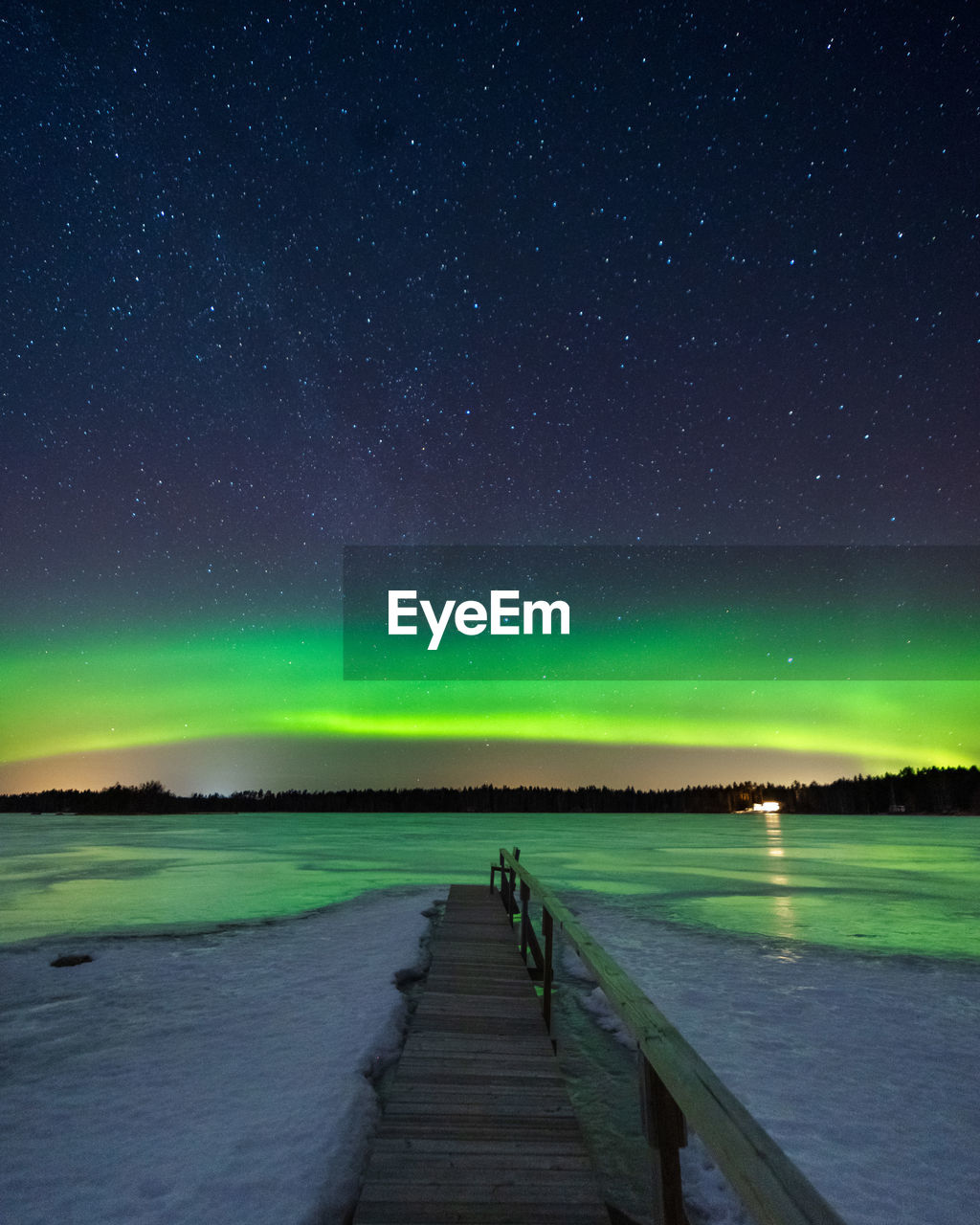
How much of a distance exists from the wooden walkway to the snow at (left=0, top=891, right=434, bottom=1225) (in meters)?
0.47

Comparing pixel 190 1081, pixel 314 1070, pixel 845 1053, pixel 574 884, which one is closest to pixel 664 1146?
pixel 314 1070

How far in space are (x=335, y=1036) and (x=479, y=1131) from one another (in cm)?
301

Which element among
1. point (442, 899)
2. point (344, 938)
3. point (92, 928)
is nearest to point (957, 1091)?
point (344, 938)

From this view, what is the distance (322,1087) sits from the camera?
5.37 meters

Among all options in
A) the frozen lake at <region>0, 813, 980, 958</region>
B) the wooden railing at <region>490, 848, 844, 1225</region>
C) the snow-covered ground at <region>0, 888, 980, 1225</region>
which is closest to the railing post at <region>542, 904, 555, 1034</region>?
the snow-covered ground at <region>0, 888, 980, 1225</region>

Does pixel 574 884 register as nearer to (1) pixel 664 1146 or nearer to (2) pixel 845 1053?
(2) pixel 845 1053

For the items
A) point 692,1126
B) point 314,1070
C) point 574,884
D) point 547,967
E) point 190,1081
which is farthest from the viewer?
point 574,884

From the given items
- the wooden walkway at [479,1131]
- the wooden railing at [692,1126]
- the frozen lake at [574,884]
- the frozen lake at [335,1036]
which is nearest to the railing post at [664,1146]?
the wooden railing at [692,1126]

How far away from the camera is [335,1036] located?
656cm

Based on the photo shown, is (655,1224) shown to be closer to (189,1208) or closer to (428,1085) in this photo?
(428,1085)

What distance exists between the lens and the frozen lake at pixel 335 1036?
13.9 feet

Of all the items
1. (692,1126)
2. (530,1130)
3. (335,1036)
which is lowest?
(335,1036)

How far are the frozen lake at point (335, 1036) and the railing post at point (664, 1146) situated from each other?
1.55 metres

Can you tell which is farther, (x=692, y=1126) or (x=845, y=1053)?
(x=845, y=1053)
